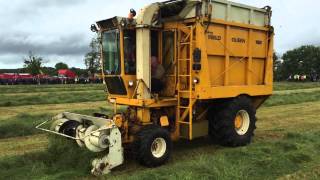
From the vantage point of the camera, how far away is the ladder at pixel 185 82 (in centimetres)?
914

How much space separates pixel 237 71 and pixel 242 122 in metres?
1.32

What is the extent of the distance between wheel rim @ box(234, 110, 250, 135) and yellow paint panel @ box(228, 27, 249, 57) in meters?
1.50

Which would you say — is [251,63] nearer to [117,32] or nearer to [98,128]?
[117,32]

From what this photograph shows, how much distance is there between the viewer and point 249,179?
7.07m

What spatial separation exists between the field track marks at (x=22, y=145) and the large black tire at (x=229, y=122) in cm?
415

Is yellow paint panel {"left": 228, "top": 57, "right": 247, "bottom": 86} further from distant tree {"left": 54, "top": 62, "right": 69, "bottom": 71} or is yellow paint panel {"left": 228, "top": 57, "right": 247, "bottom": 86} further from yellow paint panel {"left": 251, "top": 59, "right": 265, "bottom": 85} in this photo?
distant tree {"left": 54, "top": 62, "right": 69, "bottom": 71}

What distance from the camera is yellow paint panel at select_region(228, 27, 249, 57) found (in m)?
10.1

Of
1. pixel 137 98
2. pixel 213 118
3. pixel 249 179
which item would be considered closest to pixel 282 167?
pixel 249 179

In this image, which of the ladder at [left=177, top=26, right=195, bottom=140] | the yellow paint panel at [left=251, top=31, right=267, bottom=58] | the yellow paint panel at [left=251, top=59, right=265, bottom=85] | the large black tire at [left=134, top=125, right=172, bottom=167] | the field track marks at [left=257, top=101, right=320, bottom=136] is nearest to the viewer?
the large black tire at [left=134, top=125, right=172, bottom=167]

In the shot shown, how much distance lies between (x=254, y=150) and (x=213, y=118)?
1.37 m

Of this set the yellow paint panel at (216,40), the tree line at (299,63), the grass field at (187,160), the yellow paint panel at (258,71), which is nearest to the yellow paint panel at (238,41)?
the yellow paint panel at (216,40)

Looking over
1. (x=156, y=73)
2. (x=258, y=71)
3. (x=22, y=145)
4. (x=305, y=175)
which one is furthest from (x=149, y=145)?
(x=258, y=71)

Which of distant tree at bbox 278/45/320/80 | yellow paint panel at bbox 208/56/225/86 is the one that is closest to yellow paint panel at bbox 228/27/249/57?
yellow paint panel at bbox 208/56/225/86

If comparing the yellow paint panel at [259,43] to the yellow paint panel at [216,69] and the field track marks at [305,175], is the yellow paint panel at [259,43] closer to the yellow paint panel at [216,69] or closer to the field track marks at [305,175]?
the yellow paint panel at [216,69]
